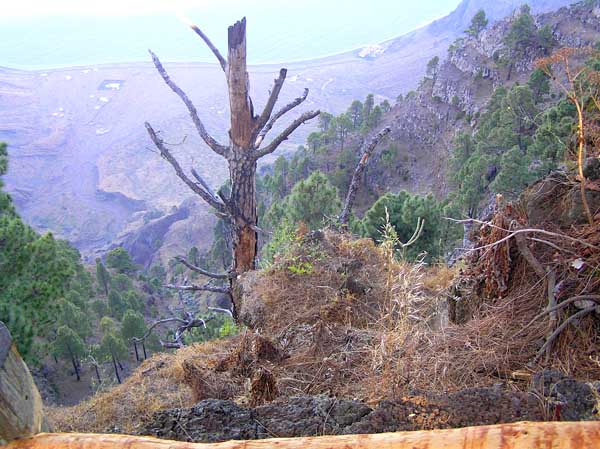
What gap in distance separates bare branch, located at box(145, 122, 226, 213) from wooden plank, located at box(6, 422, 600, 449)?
358cm

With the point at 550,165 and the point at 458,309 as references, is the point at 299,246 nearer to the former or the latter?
the point at 458,309

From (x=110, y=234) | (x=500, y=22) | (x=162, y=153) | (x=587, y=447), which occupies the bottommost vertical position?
(x=110, y=234)

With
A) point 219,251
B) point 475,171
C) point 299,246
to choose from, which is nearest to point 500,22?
point 475,171

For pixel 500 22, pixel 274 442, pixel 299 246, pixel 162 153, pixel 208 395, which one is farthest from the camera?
pixel 500 22

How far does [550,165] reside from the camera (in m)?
13.7

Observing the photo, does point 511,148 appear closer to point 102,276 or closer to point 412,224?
point 412,224

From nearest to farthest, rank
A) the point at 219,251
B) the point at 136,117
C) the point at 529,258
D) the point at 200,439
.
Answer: the point at 200,439, the point at 529,258, the point at 219,251, the point at 136,117

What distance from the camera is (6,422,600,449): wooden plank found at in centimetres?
125

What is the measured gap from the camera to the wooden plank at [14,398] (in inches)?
54.0

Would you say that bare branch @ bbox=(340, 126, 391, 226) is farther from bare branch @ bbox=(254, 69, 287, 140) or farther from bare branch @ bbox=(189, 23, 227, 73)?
bare branch @ bbox=(189, 23, 227, 73)

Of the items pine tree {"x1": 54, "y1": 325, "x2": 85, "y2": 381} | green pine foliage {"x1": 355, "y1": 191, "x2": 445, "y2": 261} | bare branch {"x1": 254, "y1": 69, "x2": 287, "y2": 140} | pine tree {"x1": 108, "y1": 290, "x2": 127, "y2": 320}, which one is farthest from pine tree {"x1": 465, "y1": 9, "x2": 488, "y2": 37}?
bare branch {"x1": 254, "y1": 69, "x2": 287, "y2": 140}

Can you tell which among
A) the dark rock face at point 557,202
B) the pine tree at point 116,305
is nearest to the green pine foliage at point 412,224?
the dark rock face at point 557,202

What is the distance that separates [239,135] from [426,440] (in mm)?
4094

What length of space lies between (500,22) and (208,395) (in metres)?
51.0
